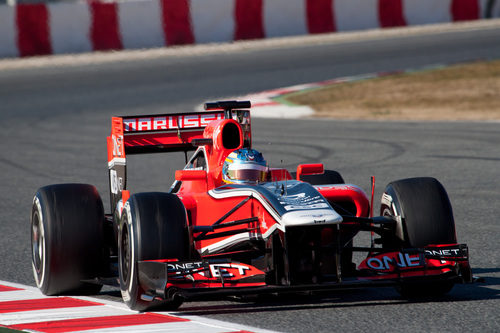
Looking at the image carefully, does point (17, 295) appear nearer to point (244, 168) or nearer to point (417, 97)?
point (244, 168)

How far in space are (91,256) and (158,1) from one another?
2077 cm

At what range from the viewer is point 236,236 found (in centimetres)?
673

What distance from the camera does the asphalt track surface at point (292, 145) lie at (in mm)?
6480

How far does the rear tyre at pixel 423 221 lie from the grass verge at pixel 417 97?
11052 millimetres

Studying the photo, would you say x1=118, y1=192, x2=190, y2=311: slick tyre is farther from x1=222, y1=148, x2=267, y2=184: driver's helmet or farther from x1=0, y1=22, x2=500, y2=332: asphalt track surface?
x1=222, y1=148, x2=267, y2=184: driver's helmet

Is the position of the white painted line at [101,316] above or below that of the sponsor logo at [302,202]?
below

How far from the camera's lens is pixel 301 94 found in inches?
833

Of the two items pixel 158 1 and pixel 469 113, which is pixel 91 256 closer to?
pixel 469 113

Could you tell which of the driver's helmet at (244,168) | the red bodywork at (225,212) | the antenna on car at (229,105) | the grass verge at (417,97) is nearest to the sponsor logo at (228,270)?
the red bodywork at (225,212)

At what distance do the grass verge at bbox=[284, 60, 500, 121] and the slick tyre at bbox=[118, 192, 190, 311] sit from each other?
11925 mm

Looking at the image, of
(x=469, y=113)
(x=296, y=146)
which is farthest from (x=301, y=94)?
(x=296, y=146)

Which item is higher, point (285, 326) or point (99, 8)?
point (99, 8)

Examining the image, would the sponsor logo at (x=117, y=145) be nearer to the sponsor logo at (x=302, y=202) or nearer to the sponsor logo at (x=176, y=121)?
the sponsor logo at (x=176, y=121)

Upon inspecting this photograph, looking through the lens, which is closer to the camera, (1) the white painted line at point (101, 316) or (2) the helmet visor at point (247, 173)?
(1) the white painted line at point (101, 316)
